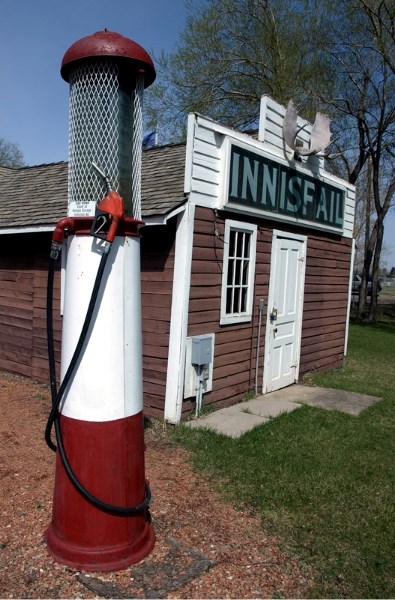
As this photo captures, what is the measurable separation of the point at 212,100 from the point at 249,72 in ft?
6.47

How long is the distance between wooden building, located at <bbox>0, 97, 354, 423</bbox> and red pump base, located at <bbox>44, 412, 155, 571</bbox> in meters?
2.94

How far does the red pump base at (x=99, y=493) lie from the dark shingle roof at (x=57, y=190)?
315 cm

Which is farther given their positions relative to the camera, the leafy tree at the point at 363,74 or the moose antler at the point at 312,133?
the leafy tree at the point at 363,74

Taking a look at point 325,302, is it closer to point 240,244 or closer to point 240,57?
point 240,244

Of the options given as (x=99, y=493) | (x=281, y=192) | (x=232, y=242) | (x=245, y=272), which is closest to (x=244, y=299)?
(x=245, y=272)

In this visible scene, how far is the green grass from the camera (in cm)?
353

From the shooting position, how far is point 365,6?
58.0 ft

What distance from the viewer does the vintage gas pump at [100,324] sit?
311 cm

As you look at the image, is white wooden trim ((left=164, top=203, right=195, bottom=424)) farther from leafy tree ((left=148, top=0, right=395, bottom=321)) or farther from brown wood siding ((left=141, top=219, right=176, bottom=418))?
leafy tree ((left=148, top=0, right=395, bottom=321))

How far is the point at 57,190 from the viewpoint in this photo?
8.95 metres

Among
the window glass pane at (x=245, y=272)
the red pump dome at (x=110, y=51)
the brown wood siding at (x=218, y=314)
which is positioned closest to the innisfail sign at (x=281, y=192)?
the brown wood siding at (x=218, y=314)

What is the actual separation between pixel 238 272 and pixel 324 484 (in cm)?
324

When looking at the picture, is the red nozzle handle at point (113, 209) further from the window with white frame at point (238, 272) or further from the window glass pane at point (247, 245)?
the window glass pane at point (247, 245)

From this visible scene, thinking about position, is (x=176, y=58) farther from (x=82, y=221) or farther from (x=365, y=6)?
(x=82, y=221)
